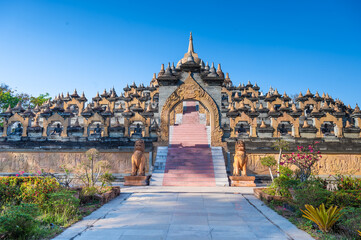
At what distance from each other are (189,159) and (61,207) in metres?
9.03

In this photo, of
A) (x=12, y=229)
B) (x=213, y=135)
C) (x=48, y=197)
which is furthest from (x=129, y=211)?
Answer: (x=213, y=135)

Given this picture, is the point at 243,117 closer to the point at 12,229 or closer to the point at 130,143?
the point at 130,143

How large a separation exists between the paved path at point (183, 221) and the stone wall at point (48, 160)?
6793mm

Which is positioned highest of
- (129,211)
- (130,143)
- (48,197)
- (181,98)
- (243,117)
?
(181,98)

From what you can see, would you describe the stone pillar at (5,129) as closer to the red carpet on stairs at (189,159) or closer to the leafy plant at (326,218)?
the red carpet on stairs at (189,159)

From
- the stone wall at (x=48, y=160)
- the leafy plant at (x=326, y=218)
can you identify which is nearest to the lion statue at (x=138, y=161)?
the stone wall at (x=48, y=160)

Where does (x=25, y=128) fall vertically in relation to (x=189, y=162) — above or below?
above

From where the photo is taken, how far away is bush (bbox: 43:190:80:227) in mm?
6064

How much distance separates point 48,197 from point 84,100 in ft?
75.4

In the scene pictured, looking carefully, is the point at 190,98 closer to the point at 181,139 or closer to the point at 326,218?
the point at 181,139

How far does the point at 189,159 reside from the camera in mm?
14664

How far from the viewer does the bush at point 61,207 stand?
606 centimetres

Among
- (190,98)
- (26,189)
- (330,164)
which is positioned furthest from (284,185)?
(190,98)

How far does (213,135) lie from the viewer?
16484 millimetres
